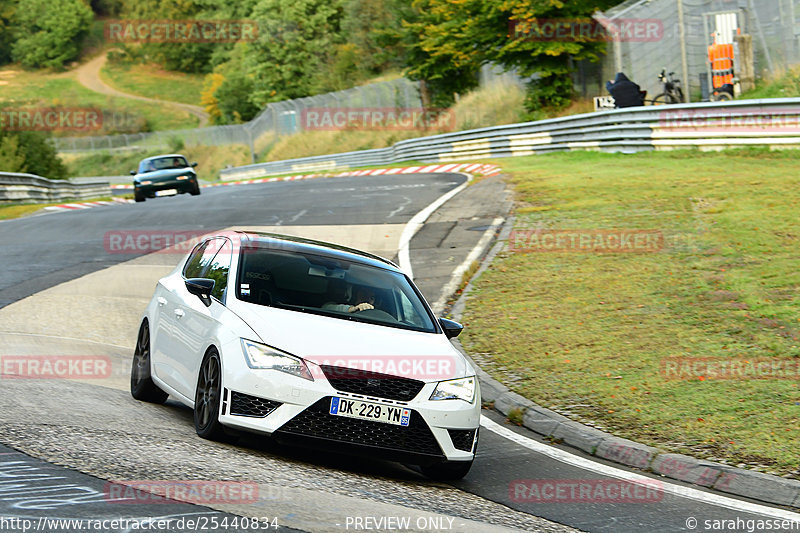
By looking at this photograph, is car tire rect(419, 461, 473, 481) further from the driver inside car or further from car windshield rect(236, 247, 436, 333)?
the driver inside car

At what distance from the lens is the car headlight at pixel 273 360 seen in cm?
697

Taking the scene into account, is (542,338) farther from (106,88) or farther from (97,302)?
(106,88)

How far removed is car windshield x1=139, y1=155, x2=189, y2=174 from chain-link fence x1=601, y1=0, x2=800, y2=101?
15.2 meters

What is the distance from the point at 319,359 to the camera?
7023 mm

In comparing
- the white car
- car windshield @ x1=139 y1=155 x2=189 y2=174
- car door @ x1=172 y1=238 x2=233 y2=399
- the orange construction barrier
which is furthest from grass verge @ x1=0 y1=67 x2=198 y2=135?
the white car

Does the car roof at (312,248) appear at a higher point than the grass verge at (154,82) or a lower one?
lower

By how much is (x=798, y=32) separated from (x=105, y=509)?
29.0m

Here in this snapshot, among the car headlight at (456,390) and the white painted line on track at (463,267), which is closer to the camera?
the car headlight at (456,390)

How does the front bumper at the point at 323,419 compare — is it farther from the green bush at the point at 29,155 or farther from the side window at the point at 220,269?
the green bush at the point at 29,155

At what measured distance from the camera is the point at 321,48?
316 ft

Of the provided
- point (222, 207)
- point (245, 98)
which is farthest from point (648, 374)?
point (245, 98)

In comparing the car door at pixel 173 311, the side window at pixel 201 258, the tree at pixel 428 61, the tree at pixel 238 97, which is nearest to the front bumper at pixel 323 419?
the car door at pixel 173 311

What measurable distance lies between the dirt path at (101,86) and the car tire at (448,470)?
4844 inches

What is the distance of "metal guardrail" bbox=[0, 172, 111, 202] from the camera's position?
35.3 meters
